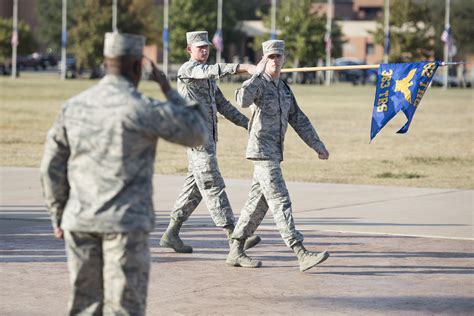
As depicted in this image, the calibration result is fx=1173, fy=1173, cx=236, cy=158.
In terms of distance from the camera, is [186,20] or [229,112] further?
[186,20]

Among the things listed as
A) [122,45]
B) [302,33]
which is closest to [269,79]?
[122,45]

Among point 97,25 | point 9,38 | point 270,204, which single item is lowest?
point 9,38

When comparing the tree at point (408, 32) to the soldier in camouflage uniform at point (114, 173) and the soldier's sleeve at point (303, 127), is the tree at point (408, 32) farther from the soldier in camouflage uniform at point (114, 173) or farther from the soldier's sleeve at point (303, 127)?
the soldier in camouflage uniform at point (114, 173)

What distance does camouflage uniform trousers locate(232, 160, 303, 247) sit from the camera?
364 inches

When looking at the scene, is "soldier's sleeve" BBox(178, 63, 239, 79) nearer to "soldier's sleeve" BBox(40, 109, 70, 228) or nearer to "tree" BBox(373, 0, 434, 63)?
"soldier's sleeve" BBox(40, 109, 70, 228)

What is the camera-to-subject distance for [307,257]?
917 centimetres

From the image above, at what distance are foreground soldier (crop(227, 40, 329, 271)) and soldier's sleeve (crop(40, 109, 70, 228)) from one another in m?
3.71

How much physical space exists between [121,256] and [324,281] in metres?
3.84

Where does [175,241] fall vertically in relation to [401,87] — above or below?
below

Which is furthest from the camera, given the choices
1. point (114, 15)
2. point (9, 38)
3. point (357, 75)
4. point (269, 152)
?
point (9, 38)

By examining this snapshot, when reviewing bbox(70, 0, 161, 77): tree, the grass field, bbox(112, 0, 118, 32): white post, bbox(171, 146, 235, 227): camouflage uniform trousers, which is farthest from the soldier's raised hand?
bbox(70, 0, 161, 77): tree

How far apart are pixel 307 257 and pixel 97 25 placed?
268ft

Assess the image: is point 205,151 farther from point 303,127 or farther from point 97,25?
point 97,25

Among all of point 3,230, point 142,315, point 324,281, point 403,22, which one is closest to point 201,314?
point 324,281
